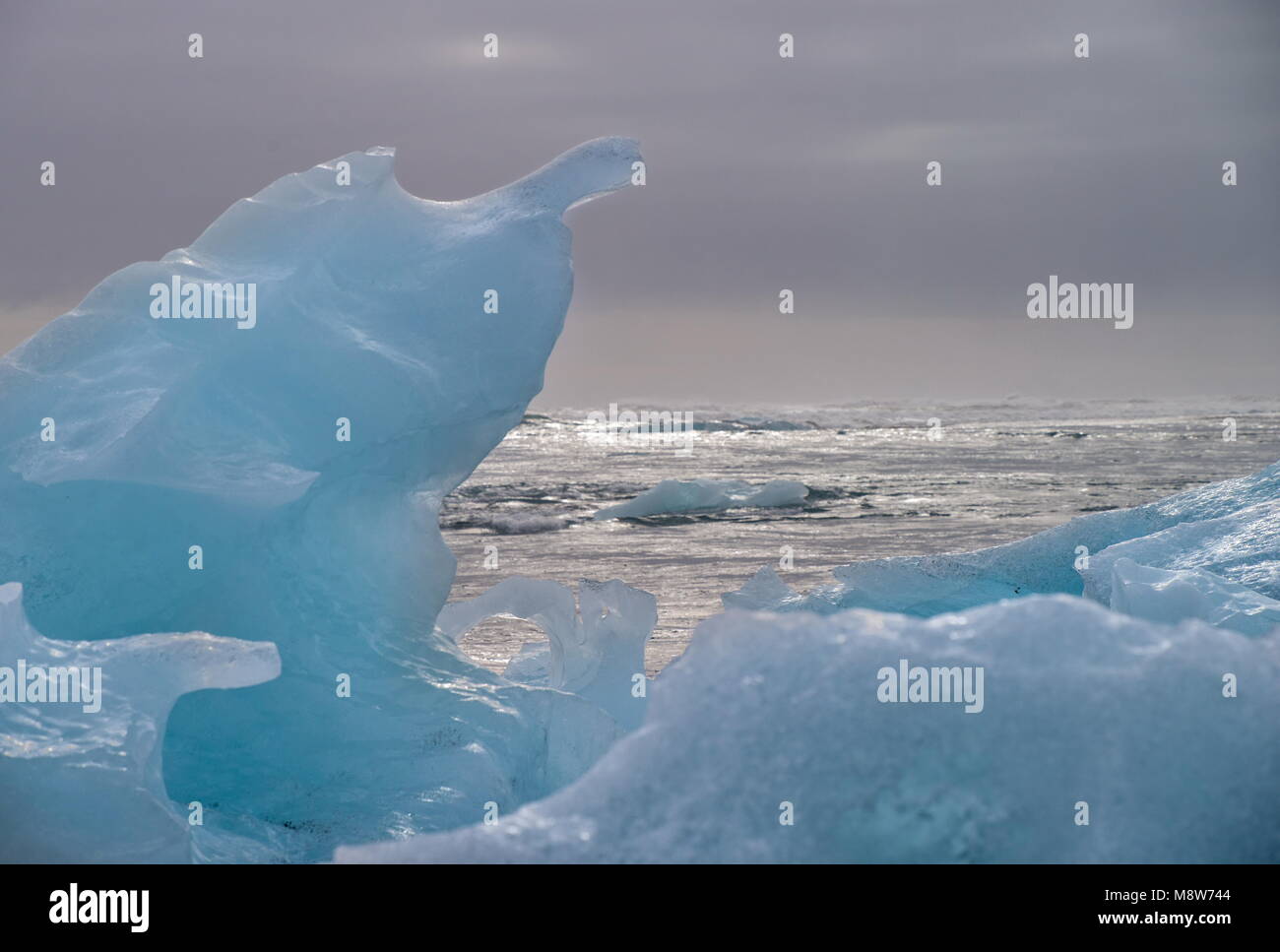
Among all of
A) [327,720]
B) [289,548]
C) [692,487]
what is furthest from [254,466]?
[692,487]

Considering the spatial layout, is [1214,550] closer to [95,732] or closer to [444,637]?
[444,637]

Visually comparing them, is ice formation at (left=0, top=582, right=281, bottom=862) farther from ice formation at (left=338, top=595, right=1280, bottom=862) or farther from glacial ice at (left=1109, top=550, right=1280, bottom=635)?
glacial ice at (left=1109, top=550, right=1280, bottom=635)

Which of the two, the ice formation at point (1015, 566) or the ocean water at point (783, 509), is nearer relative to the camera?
the ice formation at point (1015, 566)

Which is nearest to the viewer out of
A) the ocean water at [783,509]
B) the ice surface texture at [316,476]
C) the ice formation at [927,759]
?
the ice formation at [927,759]

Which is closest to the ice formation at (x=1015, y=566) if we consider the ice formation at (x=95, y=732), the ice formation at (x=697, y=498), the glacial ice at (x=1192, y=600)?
the glacial ice at (x=1192, y=600)

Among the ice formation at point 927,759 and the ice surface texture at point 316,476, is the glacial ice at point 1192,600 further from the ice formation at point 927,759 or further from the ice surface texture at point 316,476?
the ice surface texture at point 316,476

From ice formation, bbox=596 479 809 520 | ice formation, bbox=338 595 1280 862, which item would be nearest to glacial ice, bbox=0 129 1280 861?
ice formation, bbox=338 595 1280 862
